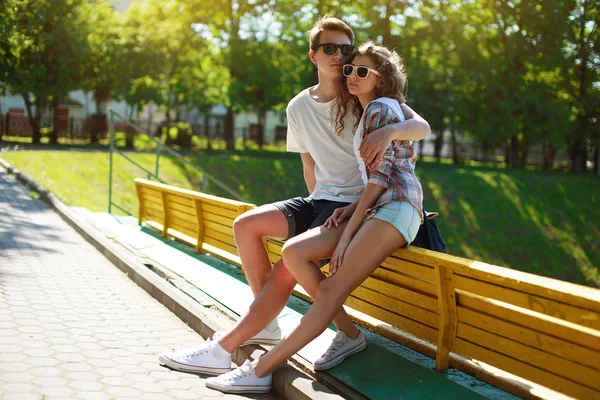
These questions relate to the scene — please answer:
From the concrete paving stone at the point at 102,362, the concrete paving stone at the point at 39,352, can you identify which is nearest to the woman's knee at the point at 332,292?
the concrete paving stone at the point at 102,362

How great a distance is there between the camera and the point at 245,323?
14.8ft

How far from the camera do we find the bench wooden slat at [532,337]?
11.3 ft

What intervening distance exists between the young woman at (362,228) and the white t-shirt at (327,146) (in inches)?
12.3

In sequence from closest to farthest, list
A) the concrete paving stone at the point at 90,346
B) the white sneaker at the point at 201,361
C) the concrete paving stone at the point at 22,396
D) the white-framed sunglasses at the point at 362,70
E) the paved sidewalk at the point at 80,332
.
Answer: the concrete paving stone at the point at 22,396
the paved sidewalk at the point at 80,332
the white-framed sunglasses at the point at 362,70
the white sneaker at the point at 201,361
the concrete paving stone at the point at 90,346

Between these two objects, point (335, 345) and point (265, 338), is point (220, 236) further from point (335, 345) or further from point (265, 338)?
point (335, 345)

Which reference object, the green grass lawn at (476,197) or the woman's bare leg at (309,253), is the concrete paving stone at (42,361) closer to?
the woman's bare leg at (309,253)

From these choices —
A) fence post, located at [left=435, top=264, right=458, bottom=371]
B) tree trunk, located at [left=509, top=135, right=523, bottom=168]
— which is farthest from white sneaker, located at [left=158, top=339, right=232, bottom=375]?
tree trunk, located at [left=509, top=135, right=523, bottom=168]

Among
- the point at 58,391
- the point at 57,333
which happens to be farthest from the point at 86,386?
the point at 57,333

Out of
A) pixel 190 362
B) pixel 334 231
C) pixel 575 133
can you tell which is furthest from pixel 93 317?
pixel 575 133

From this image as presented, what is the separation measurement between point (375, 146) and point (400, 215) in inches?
17.0

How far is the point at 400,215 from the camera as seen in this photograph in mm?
4281

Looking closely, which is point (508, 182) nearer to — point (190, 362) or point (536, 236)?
point (536, 236)

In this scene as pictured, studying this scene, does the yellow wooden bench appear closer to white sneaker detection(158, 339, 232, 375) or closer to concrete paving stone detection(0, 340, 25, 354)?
white sneaker detection(158, 339, 232, 375)

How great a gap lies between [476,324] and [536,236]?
21649 millimetres
